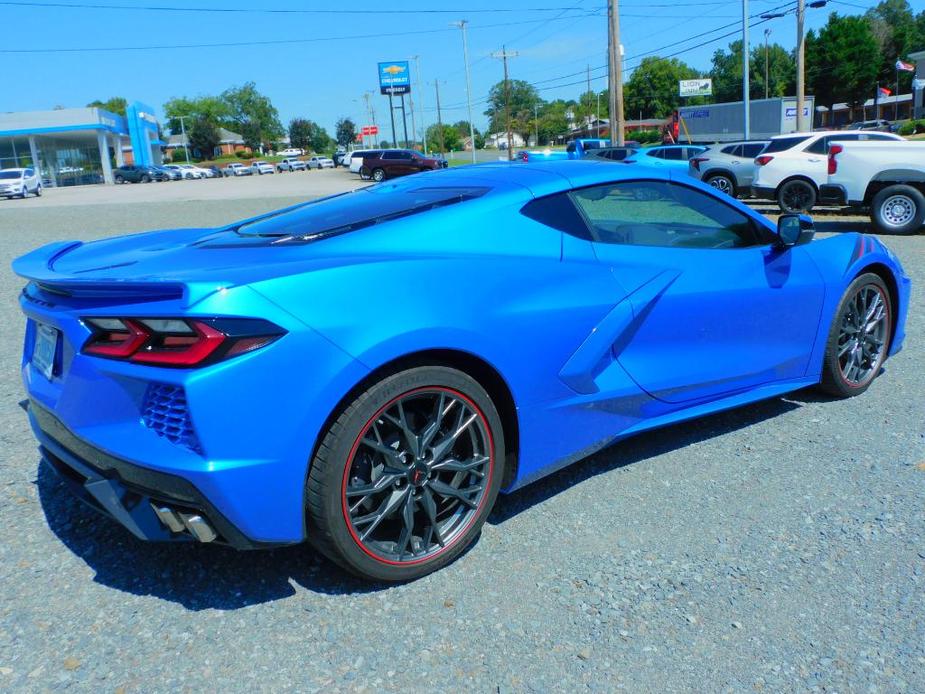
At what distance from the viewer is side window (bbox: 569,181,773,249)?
3525 mm

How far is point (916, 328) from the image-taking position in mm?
6254

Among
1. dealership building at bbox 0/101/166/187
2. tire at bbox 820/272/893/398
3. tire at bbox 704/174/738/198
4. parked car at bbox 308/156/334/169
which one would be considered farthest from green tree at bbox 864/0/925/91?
tire at bbox 820/272/893/398

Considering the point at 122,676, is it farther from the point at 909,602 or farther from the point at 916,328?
the point at 916,328

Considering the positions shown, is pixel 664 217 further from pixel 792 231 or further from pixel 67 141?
pixel 67 141

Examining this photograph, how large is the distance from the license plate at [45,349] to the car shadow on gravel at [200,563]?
0.72 meters

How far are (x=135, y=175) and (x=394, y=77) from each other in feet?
97.4

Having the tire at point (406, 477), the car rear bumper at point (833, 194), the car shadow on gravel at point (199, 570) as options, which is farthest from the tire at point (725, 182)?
the car shadow on gravel at point (199, 570)

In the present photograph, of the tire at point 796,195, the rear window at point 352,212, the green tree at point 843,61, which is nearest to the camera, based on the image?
the rear window at point 352,212

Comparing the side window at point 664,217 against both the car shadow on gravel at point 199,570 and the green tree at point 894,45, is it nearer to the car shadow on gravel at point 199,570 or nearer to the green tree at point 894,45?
the car shadow on gravel at point 199,570

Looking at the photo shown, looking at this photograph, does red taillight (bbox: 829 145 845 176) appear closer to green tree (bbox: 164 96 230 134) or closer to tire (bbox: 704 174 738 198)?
tire (bbox: 704 174 738 198)

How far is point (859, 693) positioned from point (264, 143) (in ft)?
492

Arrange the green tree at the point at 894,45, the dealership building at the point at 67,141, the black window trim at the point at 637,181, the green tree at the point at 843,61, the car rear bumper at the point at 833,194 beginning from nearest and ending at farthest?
the black window trim at the point at 637,181, the car rear bumper at the point at 833,194, the dealership building at the point at 67,141, the green tree at the point at 843,61, the green tree at the point at 894,45

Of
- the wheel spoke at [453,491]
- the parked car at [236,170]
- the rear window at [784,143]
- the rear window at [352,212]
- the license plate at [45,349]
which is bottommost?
the wheel spoke at [453,491]

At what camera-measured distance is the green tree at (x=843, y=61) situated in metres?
81.2
